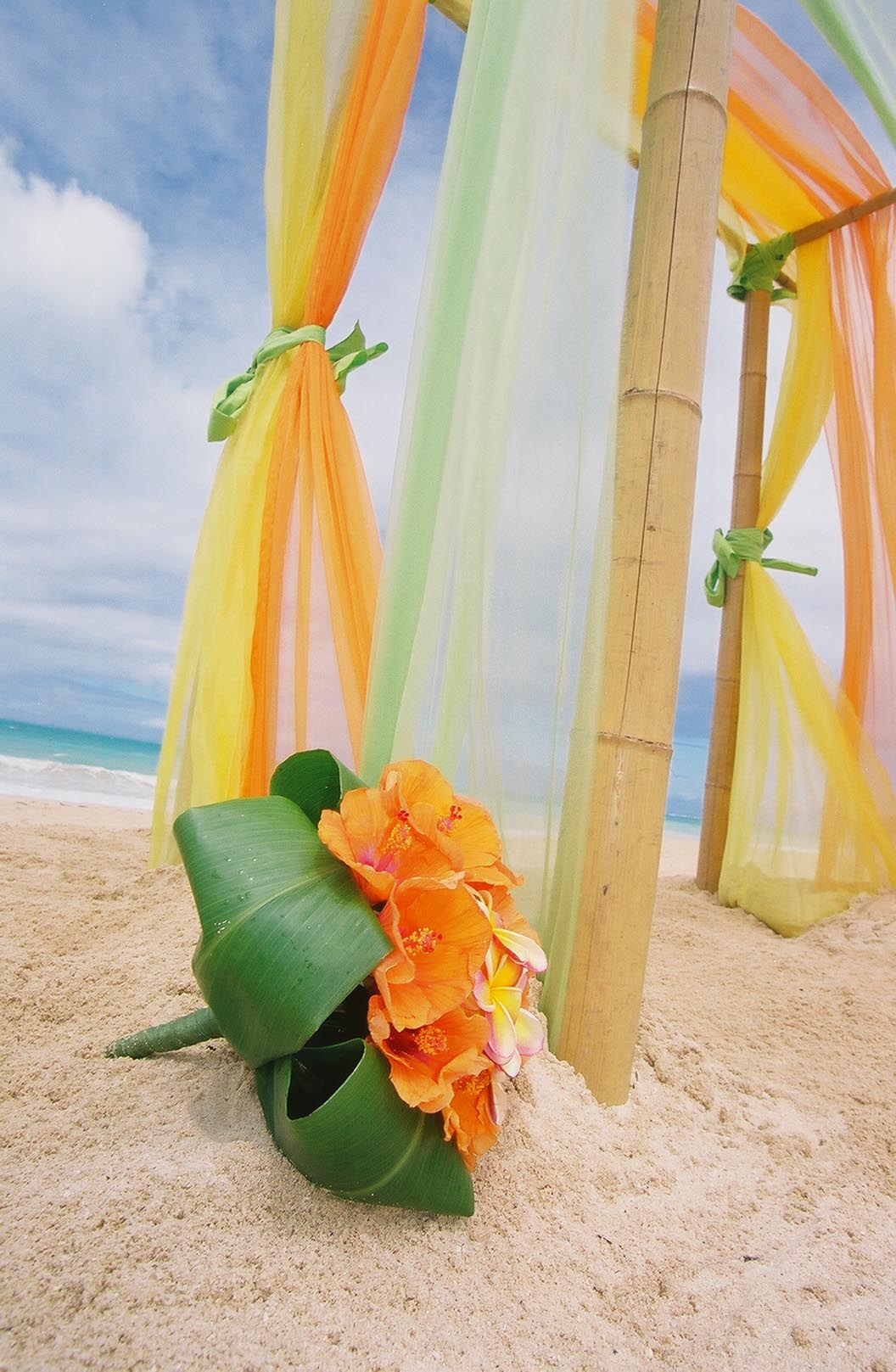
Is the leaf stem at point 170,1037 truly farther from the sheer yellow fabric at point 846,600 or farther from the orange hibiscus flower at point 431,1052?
the sheer yellow fabric at point 846,600

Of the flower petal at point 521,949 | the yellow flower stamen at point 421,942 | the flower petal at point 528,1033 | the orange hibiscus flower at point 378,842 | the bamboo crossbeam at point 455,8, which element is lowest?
the flower petal at point 528,1033

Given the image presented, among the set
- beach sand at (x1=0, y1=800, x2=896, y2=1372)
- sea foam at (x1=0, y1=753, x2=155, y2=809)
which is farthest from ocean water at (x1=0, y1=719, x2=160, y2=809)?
beach sand at (x1=0, y1=800, x2=896, y2=1372)

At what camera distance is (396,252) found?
309 cm

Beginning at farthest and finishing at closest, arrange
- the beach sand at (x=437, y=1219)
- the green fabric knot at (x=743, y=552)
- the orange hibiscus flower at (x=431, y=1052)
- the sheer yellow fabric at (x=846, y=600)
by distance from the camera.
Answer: the green fabric knot at (x=743, y=552)
the sheer yellow fabric at (x=846, y=600)
the orange hibiscus flower at (x=431, y=1052)
the beach sand at (x=437, y=1219)

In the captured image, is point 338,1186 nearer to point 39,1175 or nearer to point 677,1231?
point 39,1175

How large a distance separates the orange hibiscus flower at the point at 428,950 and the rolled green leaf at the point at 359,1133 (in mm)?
48

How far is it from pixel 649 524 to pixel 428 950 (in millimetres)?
574

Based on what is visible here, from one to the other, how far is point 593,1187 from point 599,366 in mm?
926

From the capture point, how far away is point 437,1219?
25.8 inches

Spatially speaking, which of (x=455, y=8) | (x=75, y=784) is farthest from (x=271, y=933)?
(x=75, y=784)

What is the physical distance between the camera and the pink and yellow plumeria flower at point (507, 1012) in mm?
680

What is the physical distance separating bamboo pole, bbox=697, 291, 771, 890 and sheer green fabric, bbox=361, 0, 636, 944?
174 centimetres

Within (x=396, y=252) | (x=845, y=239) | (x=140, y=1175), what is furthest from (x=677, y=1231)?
(x=396, y=252)

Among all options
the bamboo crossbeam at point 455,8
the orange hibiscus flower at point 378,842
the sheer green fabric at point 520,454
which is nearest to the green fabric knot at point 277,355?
the sheer green fabric at point 520,454
